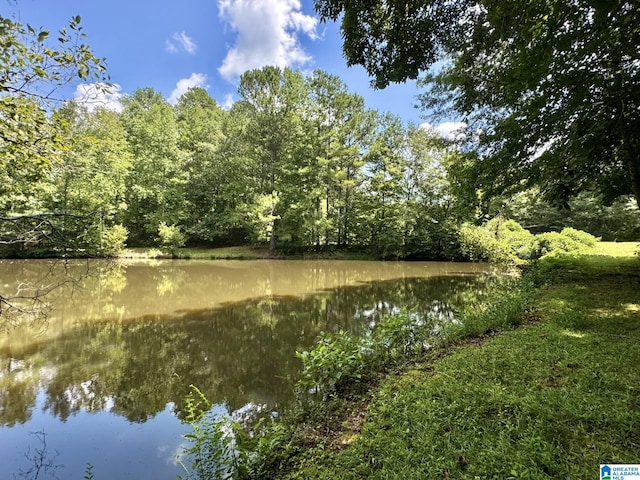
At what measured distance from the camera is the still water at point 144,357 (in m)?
3.36

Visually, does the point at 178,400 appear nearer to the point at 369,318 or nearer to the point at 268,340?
the point at 268,340

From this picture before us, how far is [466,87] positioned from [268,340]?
24.7 feet

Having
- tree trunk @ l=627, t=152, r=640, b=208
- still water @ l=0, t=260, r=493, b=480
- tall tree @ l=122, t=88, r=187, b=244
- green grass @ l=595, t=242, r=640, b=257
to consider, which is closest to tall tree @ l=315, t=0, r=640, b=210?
tree trunk @ l=627, t=152, r=640, b=208

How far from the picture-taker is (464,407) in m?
2.78

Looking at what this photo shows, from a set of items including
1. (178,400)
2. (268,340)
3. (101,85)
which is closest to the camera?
(101,85)

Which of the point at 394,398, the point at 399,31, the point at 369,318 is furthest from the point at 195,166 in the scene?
the point at 394,398

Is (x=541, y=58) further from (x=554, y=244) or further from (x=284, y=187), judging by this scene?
(x=284, y=187)

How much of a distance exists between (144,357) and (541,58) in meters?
7.56

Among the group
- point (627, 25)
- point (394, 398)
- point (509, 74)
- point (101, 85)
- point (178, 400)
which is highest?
point (509, 74)

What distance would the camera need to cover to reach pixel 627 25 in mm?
3541

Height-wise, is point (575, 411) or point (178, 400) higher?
point (575, 411)

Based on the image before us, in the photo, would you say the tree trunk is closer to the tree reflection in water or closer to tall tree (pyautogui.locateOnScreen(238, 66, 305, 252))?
the tree reflection in water
